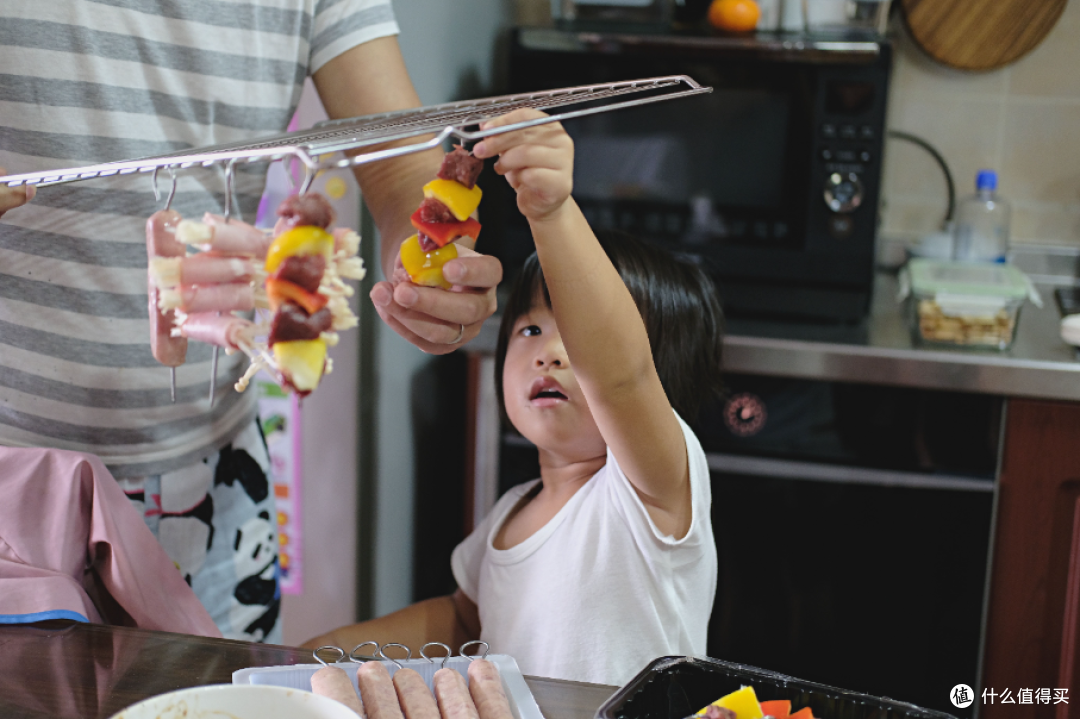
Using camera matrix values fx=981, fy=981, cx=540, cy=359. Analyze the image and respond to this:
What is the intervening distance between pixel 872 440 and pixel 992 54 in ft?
2.88

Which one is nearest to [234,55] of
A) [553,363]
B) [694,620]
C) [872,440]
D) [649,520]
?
[553,363]

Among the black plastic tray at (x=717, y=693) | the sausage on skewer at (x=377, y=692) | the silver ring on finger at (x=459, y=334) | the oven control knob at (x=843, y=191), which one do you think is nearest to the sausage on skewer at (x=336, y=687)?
the sausage on skewer at (x=377, y=692)

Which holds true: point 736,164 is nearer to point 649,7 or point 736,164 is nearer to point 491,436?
point 649,7

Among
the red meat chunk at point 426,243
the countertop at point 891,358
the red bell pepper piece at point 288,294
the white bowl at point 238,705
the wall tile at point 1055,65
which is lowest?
the white bowl at point 238,705

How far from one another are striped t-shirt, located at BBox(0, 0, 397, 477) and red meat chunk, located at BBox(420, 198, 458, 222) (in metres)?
0.39

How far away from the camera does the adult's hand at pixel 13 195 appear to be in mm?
715

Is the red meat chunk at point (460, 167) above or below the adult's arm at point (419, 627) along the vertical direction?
above

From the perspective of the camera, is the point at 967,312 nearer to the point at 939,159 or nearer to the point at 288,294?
the point at 939,159

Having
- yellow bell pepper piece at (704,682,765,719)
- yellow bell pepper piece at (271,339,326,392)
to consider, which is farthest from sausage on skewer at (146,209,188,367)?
yellow bell pepper piece at (704,682,765,719)

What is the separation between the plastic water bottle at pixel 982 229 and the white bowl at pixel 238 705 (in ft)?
Result: 5.32

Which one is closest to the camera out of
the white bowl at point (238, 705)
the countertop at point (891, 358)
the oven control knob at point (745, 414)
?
the white bowl at point (238, 705)

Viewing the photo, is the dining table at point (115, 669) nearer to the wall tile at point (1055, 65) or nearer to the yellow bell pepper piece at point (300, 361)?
the yellow bell pepper piece at point (300, 361)

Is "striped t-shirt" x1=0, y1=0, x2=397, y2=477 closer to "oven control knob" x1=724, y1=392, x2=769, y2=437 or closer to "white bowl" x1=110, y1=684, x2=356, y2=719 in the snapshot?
"white bowl" x1=110, y1=684, x2=356, y2=719

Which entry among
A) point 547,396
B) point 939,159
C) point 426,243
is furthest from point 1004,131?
point 426,243
